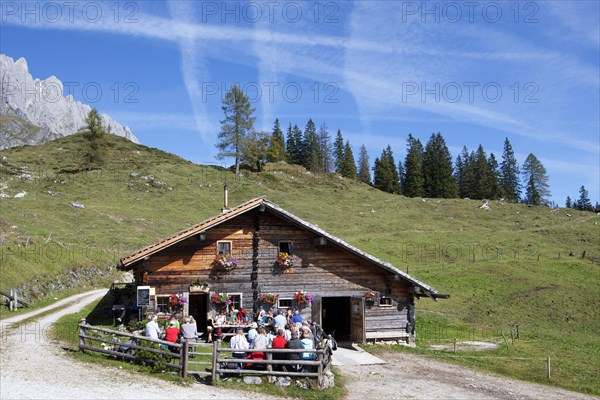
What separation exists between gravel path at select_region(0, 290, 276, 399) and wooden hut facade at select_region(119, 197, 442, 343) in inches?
233

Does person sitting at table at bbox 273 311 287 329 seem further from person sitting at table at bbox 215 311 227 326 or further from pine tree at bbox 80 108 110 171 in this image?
pine tree at bbox 80 108 110 171

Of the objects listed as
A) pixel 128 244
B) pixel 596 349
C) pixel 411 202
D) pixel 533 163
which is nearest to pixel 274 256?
pixel 596 349

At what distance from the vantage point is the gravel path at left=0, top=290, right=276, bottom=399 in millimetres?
14250

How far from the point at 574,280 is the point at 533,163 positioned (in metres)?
81.3

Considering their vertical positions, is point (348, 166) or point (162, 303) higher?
point (348, 166)


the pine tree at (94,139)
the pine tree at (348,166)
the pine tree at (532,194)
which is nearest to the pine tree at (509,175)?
the pine tree at (532,194)

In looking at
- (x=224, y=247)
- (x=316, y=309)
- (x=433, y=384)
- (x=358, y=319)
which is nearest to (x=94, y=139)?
(x=224, y=247)

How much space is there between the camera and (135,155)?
101 meters

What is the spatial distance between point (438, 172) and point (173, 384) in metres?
107

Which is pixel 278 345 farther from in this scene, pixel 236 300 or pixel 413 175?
pixel 413 175

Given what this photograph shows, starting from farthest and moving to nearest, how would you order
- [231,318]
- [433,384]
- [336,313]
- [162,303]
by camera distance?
[336,313] < [231,318] < [162,303] < [433,384]

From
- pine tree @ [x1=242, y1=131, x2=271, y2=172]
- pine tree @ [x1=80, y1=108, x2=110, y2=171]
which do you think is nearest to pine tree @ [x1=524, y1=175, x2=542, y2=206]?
pine tree @ [x1=242, y1=131, x2=271, y2=172]

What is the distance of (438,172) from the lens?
4589 inches

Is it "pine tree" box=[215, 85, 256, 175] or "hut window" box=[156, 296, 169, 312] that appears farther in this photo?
"pine tree" box=[215, 85, 256, 175]
